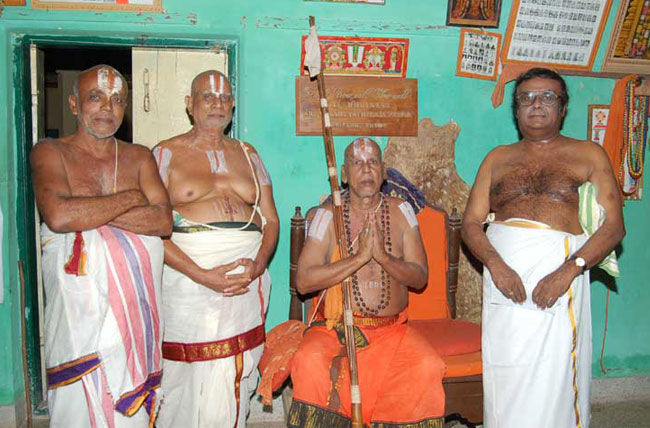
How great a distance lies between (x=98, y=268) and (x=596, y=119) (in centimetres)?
389

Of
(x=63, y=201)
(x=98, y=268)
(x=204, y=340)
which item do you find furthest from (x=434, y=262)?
(x=63, y=201)

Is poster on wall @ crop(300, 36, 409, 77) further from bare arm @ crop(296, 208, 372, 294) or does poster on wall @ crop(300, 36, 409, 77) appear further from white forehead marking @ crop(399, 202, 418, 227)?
bare arm @ crop(296, 208, 372, 294)

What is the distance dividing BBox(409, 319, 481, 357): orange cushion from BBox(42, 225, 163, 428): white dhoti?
1802mm

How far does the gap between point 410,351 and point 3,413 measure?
2972 millimetres

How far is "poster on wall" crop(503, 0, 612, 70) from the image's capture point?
14.7ft

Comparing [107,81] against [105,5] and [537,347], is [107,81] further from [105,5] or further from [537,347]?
[537,347]

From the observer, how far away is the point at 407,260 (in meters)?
3.70

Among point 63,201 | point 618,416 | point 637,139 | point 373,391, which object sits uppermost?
point 637,139

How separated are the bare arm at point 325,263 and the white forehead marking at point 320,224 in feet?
0.07

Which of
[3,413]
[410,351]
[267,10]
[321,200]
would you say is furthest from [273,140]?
[3,413]

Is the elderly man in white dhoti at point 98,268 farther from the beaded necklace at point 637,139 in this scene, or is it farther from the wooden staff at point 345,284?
the beaded necklace at point 637,139

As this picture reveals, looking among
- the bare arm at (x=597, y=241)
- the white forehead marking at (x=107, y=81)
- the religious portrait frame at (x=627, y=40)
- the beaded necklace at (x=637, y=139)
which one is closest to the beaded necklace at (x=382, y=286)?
the bare arm at (x=597, y=241)

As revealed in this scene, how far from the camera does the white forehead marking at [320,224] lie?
365 centimetres

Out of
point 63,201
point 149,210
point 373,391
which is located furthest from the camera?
point 373,391
